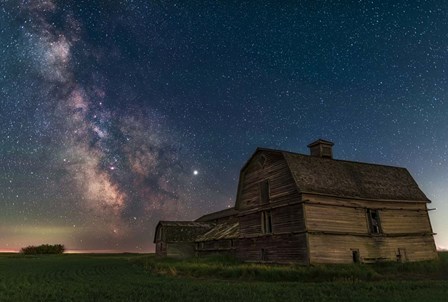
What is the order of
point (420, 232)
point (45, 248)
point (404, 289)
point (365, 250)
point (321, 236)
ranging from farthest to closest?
point (45, 248), point (420, 232), point (365, 250), point (321, 236), point (404, 289)

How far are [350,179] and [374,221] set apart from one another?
394 cm

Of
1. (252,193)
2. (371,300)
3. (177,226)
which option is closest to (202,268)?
(252,193)

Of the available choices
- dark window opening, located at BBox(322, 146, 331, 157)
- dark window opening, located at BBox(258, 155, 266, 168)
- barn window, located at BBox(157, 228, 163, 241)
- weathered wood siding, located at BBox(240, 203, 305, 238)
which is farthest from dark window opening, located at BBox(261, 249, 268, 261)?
barn window, located at BBox(157, 228, 163, 241)

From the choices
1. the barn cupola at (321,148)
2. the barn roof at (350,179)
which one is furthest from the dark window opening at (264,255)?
the barn cupola at (321,148)

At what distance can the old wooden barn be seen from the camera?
2450cm

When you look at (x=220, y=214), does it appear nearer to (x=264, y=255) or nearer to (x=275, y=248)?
(x=264, y=255)

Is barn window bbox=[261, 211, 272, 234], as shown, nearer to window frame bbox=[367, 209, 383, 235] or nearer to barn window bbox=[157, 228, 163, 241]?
window frame bbox=[367, 209, 383, 235]

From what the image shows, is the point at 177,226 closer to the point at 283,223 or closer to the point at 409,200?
the point at 283,223

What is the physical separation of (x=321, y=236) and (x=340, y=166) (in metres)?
7.90

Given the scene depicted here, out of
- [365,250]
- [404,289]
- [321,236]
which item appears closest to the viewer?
[404,289]

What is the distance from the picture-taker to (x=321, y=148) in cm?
3089

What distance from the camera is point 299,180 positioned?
993 inches

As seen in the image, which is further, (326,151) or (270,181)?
(326,151)

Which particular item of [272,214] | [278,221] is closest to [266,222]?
[272,214]
